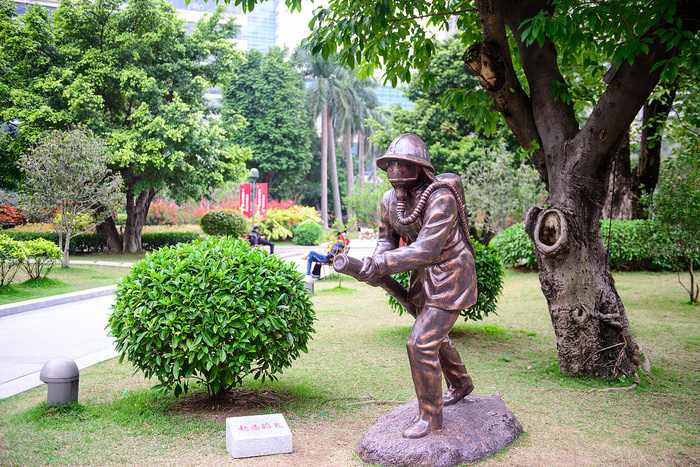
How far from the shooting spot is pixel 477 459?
3775 mm

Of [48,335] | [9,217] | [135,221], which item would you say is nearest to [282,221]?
[135,221]

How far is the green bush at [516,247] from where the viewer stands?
1602cm

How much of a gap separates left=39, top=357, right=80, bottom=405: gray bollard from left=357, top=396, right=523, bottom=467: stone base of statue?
2665mm

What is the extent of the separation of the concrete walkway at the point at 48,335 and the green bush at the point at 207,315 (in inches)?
11.1

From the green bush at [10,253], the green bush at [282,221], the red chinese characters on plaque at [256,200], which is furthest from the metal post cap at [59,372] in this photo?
the green bush at [282,221]

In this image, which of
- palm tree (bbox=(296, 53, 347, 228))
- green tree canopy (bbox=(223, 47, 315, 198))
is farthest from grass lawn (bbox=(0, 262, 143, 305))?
palm tree (bbox=(296, 53, 347, 228))

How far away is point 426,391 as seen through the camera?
12.5ft

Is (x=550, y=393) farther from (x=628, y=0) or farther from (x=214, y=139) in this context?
(x=214, y=139)

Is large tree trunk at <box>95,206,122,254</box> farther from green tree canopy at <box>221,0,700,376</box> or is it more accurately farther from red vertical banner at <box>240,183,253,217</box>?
green tree canopy at <box>221,0,700,376</box>

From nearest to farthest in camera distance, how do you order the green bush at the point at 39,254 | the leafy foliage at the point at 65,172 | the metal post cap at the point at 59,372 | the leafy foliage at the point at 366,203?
the metal post cap at the point at 59,372 < the green bush at the point at 39,254 < the leafy foliage at the point at 65,172 < the leafy foliage at the point at 366,203

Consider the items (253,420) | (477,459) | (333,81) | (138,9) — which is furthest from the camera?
(333,81)

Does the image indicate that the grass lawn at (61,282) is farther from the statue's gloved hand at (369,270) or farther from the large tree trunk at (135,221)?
the statue's gloved hand at (369,270)

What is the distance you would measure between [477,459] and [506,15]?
16.1 feet

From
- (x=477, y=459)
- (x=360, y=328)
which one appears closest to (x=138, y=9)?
(x=360, y=328)
